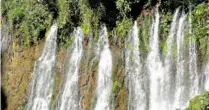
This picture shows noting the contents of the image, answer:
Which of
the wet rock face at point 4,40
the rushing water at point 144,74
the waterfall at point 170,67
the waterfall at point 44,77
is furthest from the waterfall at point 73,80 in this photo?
the wet rock face at point 4,40

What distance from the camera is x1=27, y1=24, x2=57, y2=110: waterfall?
1803 centimetres

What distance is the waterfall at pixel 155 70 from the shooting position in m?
15.1

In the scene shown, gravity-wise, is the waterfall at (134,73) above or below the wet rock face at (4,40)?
below

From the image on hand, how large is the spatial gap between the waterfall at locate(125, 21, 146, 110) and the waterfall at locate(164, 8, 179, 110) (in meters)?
0.90

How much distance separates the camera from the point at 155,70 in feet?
50.9

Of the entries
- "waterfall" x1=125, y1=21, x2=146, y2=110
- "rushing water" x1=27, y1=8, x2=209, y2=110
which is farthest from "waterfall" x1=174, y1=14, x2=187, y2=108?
"waterfall" x1=125, y1=21, x2=146, y2=110

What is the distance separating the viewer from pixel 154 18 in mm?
16188

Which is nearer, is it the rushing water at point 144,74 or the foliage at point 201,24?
the foliage at point 201,24

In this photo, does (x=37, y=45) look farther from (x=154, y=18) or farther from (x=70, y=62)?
(x=154, y=18)

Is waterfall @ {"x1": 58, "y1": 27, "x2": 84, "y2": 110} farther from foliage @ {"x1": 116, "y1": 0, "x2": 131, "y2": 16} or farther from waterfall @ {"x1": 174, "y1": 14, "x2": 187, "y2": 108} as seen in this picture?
waterfall @ {"x1": 174, "y1": 14, "x2": 187, "y2": 108}

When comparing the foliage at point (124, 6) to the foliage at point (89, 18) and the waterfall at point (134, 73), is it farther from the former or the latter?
the foliage at point (89, 18)

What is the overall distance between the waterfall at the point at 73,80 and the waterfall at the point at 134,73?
1937 millimetres

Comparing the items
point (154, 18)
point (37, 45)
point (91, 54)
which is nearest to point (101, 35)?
point (91, 54)

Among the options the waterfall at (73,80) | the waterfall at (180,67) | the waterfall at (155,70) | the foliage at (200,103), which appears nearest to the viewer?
the foliage at (200,103)
